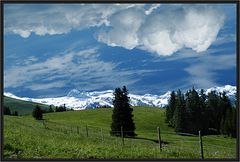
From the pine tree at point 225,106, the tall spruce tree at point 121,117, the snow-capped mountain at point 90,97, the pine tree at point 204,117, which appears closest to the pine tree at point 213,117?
the pine tree at point 204,117

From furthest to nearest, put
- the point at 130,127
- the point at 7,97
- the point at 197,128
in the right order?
the point at 130,127
the point at 197,128
the point at 7,97

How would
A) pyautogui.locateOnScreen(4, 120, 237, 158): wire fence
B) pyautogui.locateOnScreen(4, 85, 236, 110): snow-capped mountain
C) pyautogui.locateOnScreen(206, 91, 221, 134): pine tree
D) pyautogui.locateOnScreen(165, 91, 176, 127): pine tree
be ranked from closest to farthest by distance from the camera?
pyautogui.locateOnScreen(4, 85, 236, 110): snow-capped mountain
pyautogui.locateOnScreen(165, 91, 176, 127): pine tree
pyautogui.locateOnScreen(4, 120, 237, 158): wire fence
pyautogui.locateOnScreen(206, 91, 221, 134): pine tree

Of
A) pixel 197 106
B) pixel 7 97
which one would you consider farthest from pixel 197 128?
pixel 7 97

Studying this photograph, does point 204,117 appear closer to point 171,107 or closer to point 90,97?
point 171,107

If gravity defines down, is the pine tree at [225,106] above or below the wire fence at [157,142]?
above

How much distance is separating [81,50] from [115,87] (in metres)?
1.72

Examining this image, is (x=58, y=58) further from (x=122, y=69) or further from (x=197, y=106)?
(x=197, y=106)

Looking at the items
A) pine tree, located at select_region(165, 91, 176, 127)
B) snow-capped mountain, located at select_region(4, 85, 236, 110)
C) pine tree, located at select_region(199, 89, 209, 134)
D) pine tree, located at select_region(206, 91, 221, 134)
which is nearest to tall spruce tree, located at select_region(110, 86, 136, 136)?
pine tree, located at select_region(165, 91, 176, 127)

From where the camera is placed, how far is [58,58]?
18656mm

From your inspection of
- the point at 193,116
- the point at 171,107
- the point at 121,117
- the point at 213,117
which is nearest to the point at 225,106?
the point at 193,116

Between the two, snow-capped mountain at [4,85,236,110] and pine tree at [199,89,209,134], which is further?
pine tree at [199,89,209,134]

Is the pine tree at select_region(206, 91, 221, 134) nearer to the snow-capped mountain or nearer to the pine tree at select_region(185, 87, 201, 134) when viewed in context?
the pine tree at select_region(185, 87, 201, 134)

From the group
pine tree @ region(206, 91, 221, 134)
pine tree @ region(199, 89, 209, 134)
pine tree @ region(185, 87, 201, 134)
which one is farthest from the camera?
pine tree @ region(199, 89, 209, 134)

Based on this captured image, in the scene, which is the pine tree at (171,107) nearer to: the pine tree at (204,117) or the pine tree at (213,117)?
the pine tree at (204,117)
